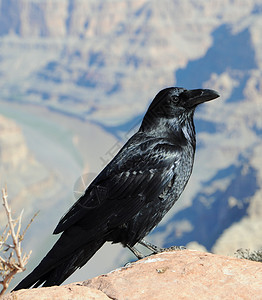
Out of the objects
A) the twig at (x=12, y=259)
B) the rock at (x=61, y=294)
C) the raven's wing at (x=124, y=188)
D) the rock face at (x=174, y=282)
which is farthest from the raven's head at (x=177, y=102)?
the twig at (x=12, y=259)

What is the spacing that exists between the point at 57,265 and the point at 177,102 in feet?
9.14

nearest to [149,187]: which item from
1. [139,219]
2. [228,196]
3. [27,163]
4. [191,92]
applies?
[139,219]

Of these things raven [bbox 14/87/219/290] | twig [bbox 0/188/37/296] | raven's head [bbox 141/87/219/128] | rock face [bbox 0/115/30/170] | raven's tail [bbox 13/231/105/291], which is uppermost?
rock face [bbox 0/115/30/170]

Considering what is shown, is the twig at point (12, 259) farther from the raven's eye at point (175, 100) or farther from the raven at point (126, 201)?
the raven's eye at point (175, 100)

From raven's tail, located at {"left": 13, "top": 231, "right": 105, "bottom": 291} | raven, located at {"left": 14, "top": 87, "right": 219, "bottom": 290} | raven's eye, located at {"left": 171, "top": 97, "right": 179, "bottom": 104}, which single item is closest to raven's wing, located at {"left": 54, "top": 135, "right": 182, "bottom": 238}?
raven, located at {"left": 14, "top": 87, "right": 219, "bottom": 290}

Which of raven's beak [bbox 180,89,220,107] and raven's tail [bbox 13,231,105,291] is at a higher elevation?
raven's beak [bbox 180,89,220,107]

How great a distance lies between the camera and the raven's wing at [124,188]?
644cm

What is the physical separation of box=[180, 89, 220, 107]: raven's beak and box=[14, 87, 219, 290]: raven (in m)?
0.02

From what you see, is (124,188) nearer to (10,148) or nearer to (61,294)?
(61,294)

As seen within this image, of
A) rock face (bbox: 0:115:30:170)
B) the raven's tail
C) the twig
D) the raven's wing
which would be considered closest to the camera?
the twig

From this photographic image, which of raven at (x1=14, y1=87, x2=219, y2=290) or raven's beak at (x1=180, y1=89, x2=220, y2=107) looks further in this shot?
raven's beak at (x1=180, y1=89, x2=220, y2=107)

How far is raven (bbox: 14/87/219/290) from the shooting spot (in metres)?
6.32

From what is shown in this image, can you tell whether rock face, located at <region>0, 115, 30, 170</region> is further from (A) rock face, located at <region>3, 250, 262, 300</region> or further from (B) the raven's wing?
(A) rock face, located at <region>3, 250, 262, 300</region>

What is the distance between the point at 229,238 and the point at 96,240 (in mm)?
95924
